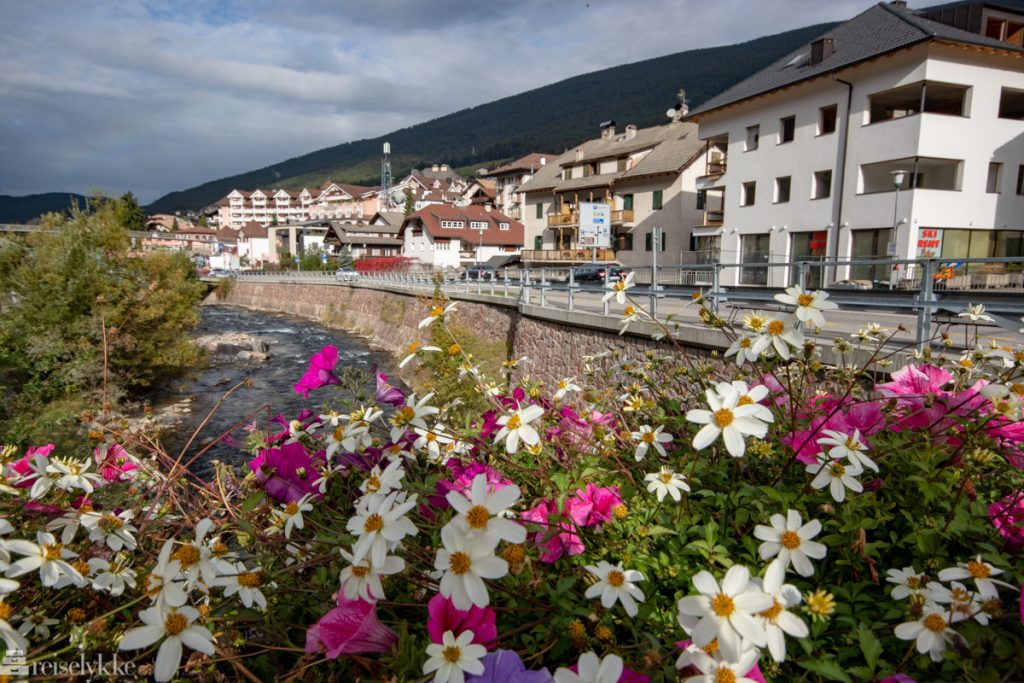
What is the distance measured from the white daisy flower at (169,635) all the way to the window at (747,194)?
2939 cm

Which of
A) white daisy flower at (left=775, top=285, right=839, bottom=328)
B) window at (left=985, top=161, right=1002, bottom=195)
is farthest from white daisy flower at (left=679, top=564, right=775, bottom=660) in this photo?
window at (left=985, top=161, right=1002, bottom=195)

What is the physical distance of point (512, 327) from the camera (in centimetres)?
1888

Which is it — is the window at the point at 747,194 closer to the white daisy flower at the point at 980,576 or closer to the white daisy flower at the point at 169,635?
the white daisy flower at the point at 980,576

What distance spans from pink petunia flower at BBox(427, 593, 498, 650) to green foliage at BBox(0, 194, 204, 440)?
56.5ft

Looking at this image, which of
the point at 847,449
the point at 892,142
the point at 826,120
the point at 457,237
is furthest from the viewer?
the point at 457,237

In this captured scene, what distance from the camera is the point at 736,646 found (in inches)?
37.4

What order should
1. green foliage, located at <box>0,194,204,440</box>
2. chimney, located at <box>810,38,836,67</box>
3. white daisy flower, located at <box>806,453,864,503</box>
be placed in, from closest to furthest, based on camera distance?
white daisy flower, located at <box>806,453,864,503</box>, green foliage, located at <box>0,194,204,440</box>, chimney, located at <box>810,38,836,67</box>

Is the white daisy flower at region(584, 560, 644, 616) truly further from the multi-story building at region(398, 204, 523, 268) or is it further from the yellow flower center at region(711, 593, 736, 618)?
the multi-story building at region(398, 204, 523, 268)

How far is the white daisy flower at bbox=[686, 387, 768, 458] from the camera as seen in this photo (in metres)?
1.28

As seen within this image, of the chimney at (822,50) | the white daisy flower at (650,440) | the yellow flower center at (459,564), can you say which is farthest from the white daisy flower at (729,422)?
the chimney at (822,50)

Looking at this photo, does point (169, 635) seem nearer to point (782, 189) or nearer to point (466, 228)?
point (782, 189)

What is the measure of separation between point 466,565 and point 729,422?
0.69 m

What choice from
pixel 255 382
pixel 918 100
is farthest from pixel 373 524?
pixel 918 100

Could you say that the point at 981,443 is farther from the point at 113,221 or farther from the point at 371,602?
the point at 113,221
